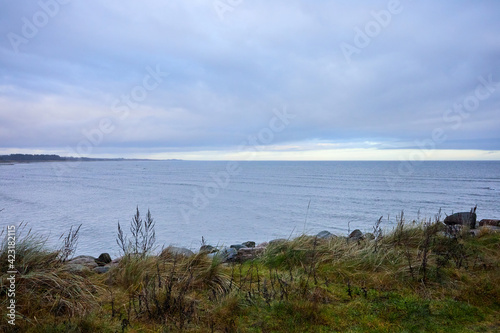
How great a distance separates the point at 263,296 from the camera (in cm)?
424

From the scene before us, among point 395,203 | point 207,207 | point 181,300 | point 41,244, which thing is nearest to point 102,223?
point 207,207

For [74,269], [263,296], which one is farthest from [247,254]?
[74,269]

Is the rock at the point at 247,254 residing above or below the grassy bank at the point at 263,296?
below

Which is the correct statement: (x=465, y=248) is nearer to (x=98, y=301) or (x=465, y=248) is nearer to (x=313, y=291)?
(x=313, y=291)

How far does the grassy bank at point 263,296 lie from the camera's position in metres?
3.52

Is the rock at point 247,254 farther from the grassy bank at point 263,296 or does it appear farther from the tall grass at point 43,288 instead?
the tall grass at point 43,288

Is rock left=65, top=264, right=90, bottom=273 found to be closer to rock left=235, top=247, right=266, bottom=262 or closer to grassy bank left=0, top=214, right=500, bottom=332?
grassy bank left=0, top=214, right=500, bottom=332

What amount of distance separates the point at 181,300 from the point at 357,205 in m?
25.1

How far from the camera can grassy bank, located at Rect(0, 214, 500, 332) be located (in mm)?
3520

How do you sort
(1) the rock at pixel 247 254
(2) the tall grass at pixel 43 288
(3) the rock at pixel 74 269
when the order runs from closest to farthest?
(2) the tall grass at pixel 43 288 < (3) the rock at pixel 74 269 < (1) the rock at pixel 247 254

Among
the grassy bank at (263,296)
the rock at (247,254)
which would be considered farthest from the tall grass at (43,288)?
the rock at (247,254)

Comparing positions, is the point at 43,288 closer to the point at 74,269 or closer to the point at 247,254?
the point at 74,269

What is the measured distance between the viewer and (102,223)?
653 inches

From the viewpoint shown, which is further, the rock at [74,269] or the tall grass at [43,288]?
the rock at [74,269]
